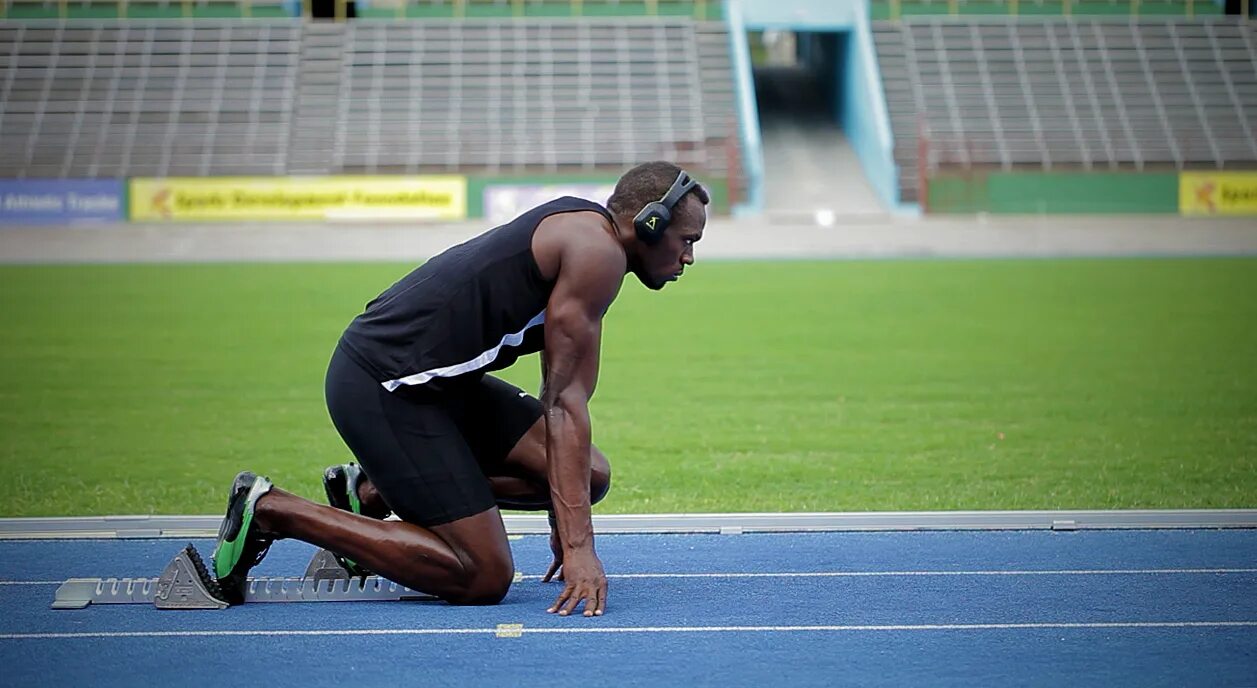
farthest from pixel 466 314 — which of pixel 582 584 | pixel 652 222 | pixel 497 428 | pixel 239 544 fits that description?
pixel 239 544

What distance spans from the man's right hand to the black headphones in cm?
114

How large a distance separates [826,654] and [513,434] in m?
1.59

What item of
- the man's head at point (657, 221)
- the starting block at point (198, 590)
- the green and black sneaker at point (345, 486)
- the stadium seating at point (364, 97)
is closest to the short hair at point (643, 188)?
the man's head at point (657, 221)

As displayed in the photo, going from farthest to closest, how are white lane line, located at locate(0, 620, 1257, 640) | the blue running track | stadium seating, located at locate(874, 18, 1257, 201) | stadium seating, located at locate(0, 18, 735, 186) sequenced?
stadium seating, located at locate(874, 18, 1257, 201) → stadium seating, located at locate(0, 18, 735, 186) → white lane line, located at locate(0, 620, 1257, 640) → the blue running track

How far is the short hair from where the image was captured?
5.41 m

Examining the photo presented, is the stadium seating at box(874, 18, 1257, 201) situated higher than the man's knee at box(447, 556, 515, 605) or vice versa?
the man's knee at box(447, 556, 515, 605)

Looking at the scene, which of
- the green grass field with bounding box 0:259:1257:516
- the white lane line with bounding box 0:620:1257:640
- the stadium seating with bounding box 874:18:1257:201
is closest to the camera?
the white lane line with bounding box 0:620:1257:640

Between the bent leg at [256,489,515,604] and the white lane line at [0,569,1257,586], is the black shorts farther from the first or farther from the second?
the white lane line at [0,569,1257,586]

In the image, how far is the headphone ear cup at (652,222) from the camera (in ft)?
17.5

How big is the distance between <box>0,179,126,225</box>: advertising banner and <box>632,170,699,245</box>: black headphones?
31169 mm

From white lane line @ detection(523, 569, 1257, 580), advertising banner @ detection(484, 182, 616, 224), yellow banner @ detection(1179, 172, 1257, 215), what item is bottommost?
yellow banner @ detection(1179, 172, 1257, 215)

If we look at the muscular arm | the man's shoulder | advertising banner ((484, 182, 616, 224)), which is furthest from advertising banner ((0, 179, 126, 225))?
the muscular arm

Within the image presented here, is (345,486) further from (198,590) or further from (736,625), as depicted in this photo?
(736,625)

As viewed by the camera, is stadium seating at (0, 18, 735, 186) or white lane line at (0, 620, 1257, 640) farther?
stadium seating at (0, 18, 735, 186)
